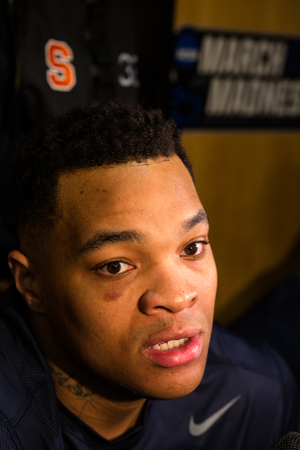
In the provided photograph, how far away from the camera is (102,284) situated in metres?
0.71

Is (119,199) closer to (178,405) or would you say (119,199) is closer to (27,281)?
(27,281)

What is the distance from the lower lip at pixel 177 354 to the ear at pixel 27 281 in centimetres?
26

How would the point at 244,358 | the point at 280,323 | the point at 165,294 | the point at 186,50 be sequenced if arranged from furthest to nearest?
the point at 186,50, the point at 280,323, the point at 244,358, the point at 165,294

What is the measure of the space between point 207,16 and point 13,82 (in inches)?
42.6

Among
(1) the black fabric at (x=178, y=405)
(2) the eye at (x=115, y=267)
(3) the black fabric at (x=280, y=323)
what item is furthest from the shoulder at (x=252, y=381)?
(2) the eye at (x=115, y=267)

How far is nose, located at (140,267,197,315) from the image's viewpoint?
2.23 feet

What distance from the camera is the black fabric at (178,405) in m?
0.73

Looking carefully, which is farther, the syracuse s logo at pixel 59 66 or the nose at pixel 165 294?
the syracuse s logo at pixel 59 66

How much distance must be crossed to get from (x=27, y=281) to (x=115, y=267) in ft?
0.75

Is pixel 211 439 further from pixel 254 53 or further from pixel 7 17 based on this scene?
pixel 254 53

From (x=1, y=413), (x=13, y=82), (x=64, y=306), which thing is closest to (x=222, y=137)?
(x=13, y=82)

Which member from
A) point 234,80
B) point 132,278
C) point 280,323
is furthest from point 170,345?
point 234,80

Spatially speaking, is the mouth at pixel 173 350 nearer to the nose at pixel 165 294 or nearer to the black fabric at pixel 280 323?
the nose at pixel 165 294

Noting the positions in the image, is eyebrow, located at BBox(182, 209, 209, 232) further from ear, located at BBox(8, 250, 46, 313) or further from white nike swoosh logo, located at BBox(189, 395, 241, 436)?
white nike swoosh logo, located at BBox(189, 395, 241, 436)
